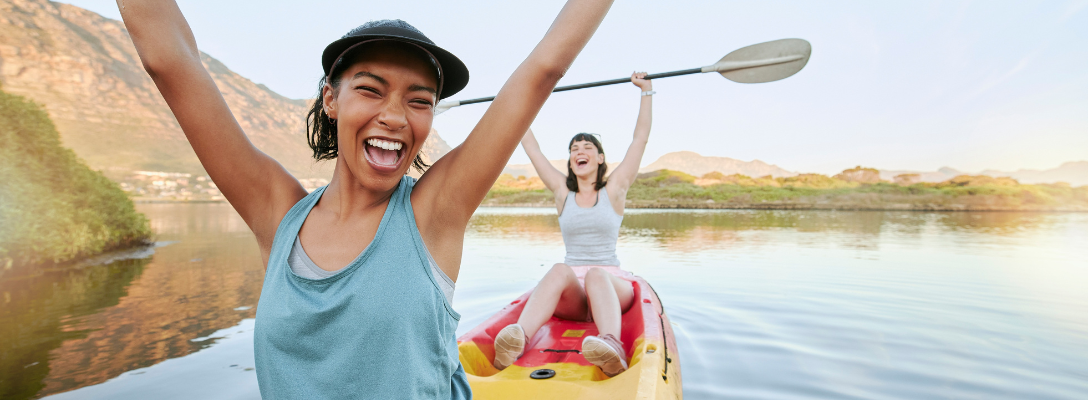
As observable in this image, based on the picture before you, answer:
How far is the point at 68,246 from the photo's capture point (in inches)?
375

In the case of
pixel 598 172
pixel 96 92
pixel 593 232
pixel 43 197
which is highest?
pixel 96 92

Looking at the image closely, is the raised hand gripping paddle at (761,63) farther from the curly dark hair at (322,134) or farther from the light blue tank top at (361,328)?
the light blue tank top at (361,328)

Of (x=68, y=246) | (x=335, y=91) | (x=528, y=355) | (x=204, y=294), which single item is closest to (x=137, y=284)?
(x=204, y=294)

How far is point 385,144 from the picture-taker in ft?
3.67

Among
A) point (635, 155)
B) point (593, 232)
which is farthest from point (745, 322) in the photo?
point (635, 155)

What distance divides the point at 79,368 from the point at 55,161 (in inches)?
319

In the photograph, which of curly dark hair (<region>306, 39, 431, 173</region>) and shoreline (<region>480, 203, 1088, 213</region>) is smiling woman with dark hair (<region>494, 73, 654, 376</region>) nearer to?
curly dark hair (<region>306, 39, 431, 173</region>)

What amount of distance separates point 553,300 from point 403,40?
2.80 metres

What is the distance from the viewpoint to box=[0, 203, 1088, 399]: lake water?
389cm

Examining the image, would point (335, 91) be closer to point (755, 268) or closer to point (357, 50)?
point (357, 50)

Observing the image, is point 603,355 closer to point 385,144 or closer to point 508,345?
point 508,345

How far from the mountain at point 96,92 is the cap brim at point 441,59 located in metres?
99.6

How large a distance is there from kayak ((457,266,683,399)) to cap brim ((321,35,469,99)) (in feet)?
5.61

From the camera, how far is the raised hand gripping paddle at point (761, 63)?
15.1 feet
